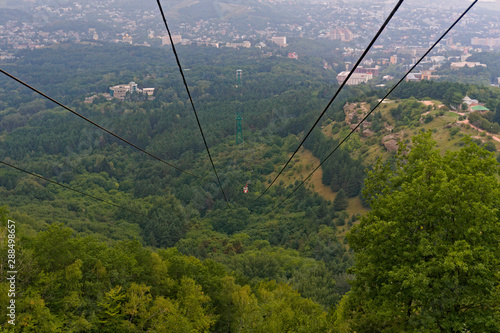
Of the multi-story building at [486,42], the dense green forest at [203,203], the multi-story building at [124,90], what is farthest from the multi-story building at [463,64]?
the multi-story building at [124,90]

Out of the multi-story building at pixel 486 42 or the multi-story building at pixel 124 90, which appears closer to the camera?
the multi-story building at pixel 124 90

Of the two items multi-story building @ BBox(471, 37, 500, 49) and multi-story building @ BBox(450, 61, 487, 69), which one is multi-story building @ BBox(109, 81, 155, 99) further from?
multi-story building @ BBox(471, 37, 500, 49)

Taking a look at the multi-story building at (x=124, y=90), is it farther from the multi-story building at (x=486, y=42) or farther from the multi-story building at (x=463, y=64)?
the multi-story building at (x=486, y=42)

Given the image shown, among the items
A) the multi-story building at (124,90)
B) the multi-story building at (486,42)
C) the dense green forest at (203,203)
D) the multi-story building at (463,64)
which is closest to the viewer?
the dense green forest at (203,203)

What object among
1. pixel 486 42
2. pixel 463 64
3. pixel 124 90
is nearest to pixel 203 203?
pixel 124 90

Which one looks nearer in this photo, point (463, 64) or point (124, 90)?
point (463, 64)

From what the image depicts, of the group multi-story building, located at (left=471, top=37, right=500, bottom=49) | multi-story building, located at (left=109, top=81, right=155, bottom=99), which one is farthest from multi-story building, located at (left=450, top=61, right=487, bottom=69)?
multi-story building, located at (left=109, top=81, right=155, bottom=99)

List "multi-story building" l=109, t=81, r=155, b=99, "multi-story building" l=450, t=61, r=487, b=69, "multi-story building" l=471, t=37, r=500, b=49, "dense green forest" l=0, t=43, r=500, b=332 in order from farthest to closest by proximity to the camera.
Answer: "multi-story building" l=471, t=37, r=500, b=49 → "multi-story building" l=109, t=81, r=155, b=99 → "multi-story building" l=450, t=61, r=487, b=69 → "dense green forest" l=0, t=43, r=500, b=332

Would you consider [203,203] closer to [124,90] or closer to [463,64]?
[124,90]
